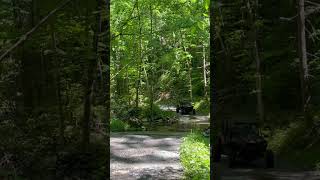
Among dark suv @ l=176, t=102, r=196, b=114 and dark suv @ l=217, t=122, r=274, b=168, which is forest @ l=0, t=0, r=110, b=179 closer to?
dark suv @ l=217, t=122, r=274, b=168

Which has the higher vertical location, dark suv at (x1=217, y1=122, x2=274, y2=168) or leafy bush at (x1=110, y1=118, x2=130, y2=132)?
dark suv at (x1=217, y1=122, x2=274, y2=168)

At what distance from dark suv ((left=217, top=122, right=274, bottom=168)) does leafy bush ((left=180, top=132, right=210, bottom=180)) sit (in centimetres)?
410

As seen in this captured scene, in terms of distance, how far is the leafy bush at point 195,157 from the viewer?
8180mm

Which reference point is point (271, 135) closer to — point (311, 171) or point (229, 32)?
point (311, 171)

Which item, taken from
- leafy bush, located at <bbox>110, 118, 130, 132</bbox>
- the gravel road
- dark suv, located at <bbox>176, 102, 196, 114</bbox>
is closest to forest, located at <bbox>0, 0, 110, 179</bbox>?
the gravel road

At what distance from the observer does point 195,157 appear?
30.3ft

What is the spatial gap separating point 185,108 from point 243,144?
42.3 ft

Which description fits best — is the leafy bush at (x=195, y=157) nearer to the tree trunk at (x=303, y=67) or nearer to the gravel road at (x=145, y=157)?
the gravel road at (x=145, y=157)

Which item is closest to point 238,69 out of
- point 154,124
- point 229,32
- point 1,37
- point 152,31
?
point 229,32

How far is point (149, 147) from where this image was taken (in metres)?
11.2

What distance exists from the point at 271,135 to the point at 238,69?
66 centimetres

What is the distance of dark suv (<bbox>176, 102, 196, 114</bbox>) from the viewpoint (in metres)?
15.9

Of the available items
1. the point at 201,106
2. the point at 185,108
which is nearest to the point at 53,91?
the point at 201,106

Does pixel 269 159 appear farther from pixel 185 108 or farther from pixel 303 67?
pixel 185 108
